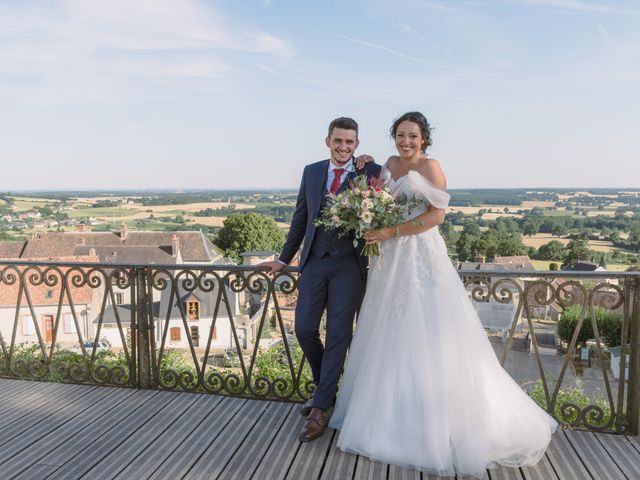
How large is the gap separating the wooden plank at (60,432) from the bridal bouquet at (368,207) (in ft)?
7.16

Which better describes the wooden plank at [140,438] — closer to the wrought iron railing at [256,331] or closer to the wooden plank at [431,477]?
the wrought iron railing at [256,331]

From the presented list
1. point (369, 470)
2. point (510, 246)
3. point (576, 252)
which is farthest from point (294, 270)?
point (510, 246)

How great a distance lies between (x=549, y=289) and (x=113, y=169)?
128 meters

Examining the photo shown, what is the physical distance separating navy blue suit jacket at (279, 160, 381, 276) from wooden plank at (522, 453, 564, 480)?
1503 millimetres

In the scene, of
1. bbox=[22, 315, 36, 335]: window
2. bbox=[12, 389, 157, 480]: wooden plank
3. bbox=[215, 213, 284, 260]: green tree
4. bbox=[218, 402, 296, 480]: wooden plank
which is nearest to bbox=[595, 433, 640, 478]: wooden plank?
bbox=[218, 402, 296, 480]: wooden plank

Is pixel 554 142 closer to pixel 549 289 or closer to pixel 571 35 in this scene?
pixel 571 35

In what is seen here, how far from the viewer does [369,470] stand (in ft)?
9.12

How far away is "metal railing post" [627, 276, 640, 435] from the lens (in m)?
3.27

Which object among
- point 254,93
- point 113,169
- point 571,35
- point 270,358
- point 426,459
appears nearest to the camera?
point 426,459

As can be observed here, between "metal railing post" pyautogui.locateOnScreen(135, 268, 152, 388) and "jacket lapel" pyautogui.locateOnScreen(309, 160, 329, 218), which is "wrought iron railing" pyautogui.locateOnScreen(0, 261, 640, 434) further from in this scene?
"jacket lapel" pyautogui.locateOnScreen(309, 160, 329, 218)

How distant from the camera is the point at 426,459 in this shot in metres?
2.68

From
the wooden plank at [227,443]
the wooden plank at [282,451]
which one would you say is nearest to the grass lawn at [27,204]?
the wooden plank at [227,443]

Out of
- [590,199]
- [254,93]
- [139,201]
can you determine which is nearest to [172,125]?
[139,201]

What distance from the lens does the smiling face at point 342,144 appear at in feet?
10.3
